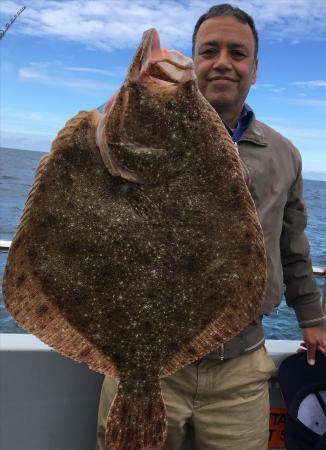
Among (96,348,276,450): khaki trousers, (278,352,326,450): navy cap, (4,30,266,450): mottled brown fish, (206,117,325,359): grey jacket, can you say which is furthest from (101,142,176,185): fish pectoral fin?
(278,352,326,450): navy cap

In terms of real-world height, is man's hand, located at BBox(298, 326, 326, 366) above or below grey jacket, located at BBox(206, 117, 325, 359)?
below

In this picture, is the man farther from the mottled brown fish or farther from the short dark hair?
the mottled brown fish

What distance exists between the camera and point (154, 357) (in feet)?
5.90

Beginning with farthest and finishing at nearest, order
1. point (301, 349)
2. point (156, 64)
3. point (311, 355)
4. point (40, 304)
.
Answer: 1. point (301, 349)
2. point (311, 355)
3. point (40, 304)
4. point (156, 64)

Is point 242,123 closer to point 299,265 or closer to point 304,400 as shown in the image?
point 299,265

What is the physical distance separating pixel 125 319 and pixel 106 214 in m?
0.39

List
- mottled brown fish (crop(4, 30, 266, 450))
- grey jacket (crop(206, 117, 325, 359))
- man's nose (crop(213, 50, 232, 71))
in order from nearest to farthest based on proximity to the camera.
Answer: mottled brown fish (crop(4, 30, 266, 450)) → man's nose (crop(213, 50, 232, 71)) → grey jacket (crop(206, 117, 325, 359))

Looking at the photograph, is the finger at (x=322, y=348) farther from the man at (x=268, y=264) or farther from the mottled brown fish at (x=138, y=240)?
the mottled brown fish at (x=138, y=240)

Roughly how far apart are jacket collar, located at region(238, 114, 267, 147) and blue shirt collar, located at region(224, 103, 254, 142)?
2 cm

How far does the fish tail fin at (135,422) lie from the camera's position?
174 cm

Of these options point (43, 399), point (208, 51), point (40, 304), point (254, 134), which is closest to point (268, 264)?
point (254, 134)

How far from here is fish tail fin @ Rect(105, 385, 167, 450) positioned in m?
1.74

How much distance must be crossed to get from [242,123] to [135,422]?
153cm

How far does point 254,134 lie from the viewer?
2.49 meters
